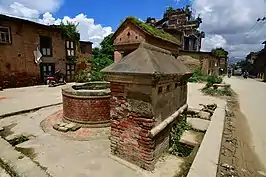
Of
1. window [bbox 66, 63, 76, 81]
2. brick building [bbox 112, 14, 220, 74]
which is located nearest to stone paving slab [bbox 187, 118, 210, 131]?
brick building [bbox 112, 14, 220, 74]

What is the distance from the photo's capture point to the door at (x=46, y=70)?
16.8m

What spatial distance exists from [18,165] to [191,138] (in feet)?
13.3

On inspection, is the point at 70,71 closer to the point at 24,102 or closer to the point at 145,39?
the point at 24,102

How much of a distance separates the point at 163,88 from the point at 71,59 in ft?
58.6

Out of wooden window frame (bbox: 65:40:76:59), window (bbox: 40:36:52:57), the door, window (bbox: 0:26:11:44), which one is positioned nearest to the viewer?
window (bbox: 0:26:11:44)

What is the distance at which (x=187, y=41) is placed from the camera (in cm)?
3166

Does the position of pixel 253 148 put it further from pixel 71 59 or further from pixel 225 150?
pixel 71 59

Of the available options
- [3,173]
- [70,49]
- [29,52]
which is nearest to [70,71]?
[70,49]

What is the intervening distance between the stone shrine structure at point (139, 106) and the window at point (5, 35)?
48.7 ft

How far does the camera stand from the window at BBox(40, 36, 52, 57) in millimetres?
16625

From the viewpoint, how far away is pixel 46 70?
17188mm

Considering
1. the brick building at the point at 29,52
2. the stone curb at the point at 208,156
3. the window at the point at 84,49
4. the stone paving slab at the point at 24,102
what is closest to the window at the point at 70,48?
the brick building at the point at 29,52

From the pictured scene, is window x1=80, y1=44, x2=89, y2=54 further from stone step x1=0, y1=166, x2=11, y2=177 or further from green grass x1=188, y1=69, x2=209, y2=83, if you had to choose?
stone step x1=0, y1=166, x2=11, y2=177

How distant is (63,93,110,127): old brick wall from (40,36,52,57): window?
13695 millimetres
